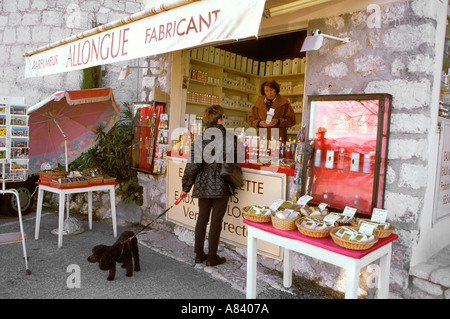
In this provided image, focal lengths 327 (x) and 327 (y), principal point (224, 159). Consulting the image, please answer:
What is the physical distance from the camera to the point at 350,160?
10.0ft

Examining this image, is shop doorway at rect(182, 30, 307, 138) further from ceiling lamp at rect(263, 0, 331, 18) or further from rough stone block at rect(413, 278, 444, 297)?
rough stone block at rect(413, 278, 444, 297)

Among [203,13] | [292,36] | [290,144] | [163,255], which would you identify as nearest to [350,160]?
[290,144]

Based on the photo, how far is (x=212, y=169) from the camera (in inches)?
143

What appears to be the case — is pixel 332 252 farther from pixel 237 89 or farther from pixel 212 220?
pixel 237 89

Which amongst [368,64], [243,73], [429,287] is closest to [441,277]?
[429,287]

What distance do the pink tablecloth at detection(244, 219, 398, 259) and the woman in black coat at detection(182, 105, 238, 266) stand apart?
0.97m

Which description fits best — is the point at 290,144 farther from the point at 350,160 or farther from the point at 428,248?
the point at 428,248

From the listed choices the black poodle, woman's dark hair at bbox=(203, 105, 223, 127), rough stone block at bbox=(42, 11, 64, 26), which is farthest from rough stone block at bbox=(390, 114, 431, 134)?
rough stone block at bbox=(42, 11, 64, 26)

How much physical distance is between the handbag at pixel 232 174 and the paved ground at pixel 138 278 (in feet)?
3.25

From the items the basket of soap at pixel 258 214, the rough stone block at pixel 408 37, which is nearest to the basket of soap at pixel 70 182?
the basket of soap at pixel 258 214

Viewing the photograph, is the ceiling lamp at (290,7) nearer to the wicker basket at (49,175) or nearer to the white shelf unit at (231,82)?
the white shelf unit at (231,82)

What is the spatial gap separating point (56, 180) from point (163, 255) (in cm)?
170

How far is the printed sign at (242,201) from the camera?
11.7 ft
